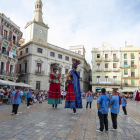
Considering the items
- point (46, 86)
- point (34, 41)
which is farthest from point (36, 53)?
point (46, 86)

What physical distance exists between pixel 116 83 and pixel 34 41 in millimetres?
22860

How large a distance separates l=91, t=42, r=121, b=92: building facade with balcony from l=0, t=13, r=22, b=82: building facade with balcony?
21.4 m

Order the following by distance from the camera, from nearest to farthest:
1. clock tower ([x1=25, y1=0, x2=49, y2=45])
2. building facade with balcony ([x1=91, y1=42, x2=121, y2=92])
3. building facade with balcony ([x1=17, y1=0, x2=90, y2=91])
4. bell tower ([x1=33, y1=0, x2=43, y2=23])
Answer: building facade with balcony ([x1=17, y1=0, x2=90, y2=91]), clock tower ([x1=25, y1=0, x2=49, y2=45]), bell tower ([x1=33, y1=0, x2=43, y2=23]), building facade with balcony ([x1=91, y1=42, x2=121, y2=92])

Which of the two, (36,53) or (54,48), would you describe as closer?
(36,53)

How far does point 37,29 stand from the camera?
31828mm

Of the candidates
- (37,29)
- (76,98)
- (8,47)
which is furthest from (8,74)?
(76,98)

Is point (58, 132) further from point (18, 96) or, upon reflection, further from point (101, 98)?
point (18, 96)

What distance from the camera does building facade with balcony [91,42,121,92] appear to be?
39312 mm

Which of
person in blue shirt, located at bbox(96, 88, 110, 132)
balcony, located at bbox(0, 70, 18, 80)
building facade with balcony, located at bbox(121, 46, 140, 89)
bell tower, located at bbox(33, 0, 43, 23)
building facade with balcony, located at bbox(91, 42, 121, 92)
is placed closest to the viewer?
person in blue shirt, located at bbox(96, 88, 110, 132)

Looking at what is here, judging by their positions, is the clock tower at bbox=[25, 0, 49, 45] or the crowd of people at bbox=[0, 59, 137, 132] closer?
the crowd of people at bbox=[0, 59, 137, 132]

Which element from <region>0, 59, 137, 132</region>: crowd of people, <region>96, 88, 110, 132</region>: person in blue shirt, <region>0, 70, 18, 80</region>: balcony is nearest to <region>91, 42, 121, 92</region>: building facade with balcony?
<region>0, 70, 18, 80</region>: balcony

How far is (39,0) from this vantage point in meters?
34.9

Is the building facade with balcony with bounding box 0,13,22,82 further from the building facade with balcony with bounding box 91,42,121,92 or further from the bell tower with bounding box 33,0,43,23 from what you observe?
the building facade with balcony with bounding box 91,42,121,92

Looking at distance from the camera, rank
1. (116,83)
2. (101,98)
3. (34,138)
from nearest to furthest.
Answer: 1. (34,138)
2. (101,98)
3. (116,83)
